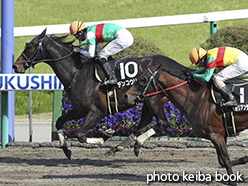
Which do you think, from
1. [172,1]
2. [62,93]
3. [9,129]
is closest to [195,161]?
[62,93]

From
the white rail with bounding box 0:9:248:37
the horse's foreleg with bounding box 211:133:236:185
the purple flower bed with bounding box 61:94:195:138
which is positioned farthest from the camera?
the white rail with bounding box 0:9:248:37

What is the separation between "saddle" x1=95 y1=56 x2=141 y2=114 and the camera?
6004mm

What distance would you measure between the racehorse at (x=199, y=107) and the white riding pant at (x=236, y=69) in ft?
0.61

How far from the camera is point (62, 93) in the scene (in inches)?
309

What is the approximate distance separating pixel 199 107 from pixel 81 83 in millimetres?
1872

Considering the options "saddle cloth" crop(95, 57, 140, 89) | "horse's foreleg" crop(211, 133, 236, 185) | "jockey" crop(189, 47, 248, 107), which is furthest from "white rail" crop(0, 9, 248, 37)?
"horse's foreleg" crop(211, 133, 236, 185)

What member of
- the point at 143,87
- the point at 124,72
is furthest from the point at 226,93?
the point at 124,72

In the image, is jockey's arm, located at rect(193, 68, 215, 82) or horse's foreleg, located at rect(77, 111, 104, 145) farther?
horse's foreleg, located at rect(77, 111, 104, 145)

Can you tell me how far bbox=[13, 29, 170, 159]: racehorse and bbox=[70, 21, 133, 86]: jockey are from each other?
7.6 inches

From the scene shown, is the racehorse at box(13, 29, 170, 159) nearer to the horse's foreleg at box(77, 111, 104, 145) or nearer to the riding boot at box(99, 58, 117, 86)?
the horse's foreleg at box(77, 111, 104, 145)

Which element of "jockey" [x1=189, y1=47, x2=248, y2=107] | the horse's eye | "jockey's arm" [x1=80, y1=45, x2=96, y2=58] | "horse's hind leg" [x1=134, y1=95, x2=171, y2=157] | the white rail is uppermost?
the white rail

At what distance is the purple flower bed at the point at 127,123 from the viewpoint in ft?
25.2

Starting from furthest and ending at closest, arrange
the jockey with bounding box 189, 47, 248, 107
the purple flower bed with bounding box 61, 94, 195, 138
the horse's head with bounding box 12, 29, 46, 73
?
the purple flower bed with bounding box 61, 94, 195, 138 → the horse's head with bounding box 12, 29, 46, 73 → the jockey with bounding box 189, 47, 248, 107

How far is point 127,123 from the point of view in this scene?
7.70 m
